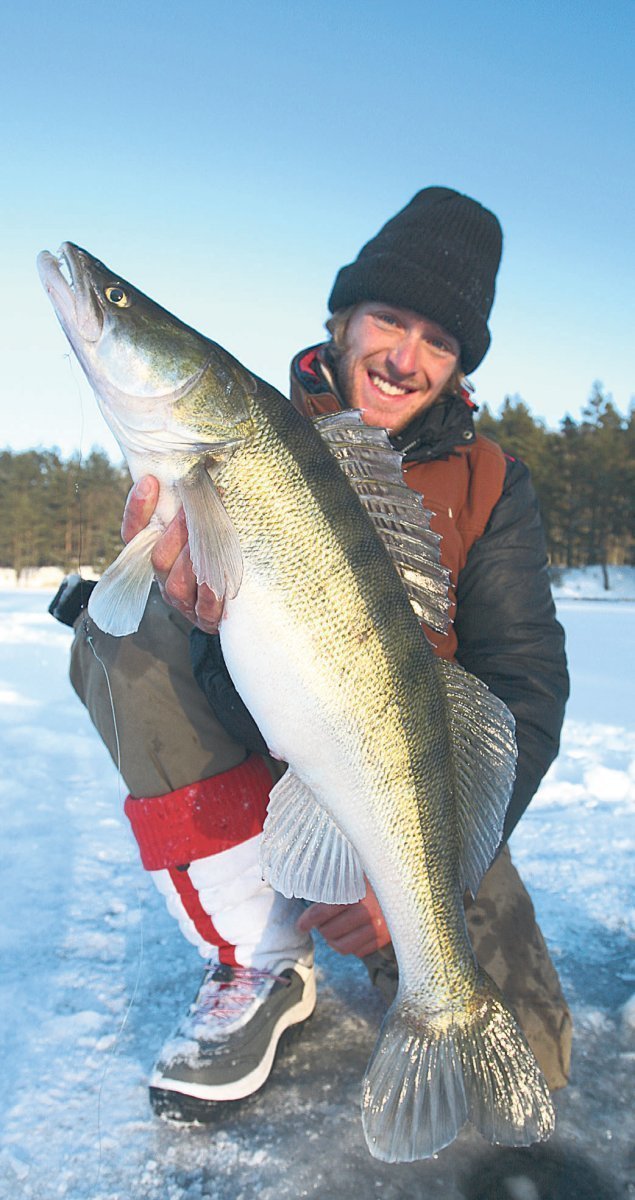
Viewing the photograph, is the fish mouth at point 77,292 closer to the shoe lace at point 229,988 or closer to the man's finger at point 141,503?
the man's finger at point 141,503

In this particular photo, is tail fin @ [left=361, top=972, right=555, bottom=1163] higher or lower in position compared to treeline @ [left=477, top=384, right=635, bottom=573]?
lower

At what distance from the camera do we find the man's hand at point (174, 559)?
2.04 m

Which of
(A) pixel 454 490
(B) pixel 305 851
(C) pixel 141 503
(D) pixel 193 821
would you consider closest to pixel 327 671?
(B) pixel 305 851

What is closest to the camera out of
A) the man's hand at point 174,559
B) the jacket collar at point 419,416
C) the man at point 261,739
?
the man's hand at point 174,559

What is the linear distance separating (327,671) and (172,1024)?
138 cm

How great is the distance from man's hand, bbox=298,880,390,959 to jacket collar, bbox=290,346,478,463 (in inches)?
63.4

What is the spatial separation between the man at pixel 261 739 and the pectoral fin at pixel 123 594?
0.27 ft

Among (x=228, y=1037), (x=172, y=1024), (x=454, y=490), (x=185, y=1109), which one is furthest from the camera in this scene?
(x=454, y=490)

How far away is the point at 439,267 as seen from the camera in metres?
3.39

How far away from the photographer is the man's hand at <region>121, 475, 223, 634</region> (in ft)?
6.71

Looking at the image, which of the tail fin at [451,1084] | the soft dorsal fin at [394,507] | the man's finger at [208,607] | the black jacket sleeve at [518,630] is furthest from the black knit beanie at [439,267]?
the tail fin at [451,1084]

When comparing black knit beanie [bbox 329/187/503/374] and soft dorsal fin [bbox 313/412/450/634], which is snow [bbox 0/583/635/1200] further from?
black knit beanie [bbox 329/187/503/374]

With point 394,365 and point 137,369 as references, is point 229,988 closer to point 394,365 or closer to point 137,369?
point 137,369

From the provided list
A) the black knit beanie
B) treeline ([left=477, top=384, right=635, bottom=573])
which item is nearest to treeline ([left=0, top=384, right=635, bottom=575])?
treeline ([left=477, top=384, right=635, bottom=573])
